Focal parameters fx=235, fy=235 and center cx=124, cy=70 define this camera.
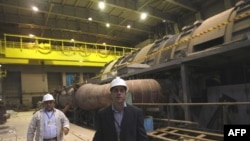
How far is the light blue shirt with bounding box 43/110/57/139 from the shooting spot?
373 centimetres

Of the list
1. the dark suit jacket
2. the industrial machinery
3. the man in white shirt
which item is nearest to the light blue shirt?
the man in white shirt

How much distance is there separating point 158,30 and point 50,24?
8679 mm

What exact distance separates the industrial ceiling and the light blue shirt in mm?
11081

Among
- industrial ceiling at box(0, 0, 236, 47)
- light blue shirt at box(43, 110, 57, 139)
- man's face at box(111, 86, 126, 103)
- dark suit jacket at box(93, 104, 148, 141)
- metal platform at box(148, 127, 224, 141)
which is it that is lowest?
metal platform at box(148, 127, 224, 141)

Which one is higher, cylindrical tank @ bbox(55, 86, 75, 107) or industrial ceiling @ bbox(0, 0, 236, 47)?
industrial ceiling @ bbox(0, 0, 236, 47)

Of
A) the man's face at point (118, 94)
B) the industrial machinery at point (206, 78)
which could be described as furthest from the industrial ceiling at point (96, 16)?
the man's face at point (118, 94)

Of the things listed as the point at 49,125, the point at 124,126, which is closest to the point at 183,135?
the point at 49,125

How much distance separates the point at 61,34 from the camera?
20.8 meters

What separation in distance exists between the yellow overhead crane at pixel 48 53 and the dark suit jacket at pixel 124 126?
A: 1505cm

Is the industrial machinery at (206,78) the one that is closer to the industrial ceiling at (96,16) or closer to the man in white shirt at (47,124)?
the man in white shirt at (47,124)

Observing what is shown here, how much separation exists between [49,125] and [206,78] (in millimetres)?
4177

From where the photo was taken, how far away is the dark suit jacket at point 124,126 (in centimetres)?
207

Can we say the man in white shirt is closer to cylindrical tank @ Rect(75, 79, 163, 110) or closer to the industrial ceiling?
cylindrical tank @ Rect(75, 79, 163, 110)

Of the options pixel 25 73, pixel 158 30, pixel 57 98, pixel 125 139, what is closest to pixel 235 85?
pixel 125 139
